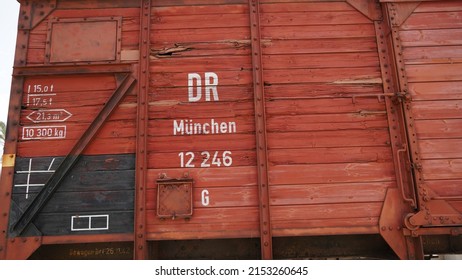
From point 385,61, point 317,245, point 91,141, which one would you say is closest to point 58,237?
point 91,141

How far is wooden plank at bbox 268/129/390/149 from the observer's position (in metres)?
3.57

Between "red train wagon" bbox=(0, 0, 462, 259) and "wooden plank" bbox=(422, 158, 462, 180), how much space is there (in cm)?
1

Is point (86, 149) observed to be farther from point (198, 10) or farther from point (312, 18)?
point (312, 18)

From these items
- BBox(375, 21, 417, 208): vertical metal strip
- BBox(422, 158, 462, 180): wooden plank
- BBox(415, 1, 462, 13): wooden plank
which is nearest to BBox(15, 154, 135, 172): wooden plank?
BBox(375, 21, 417, 208): vertical metal strip

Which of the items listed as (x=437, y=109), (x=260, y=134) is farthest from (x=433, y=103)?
(x=260, y=134)

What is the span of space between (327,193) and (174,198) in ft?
5.67

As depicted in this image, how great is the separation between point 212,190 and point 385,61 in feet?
8.75

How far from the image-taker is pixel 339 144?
3562mm

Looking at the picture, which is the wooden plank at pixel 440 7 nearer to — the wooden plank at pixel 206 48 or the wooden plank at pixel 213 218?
the wooden plank at pixel 206 48

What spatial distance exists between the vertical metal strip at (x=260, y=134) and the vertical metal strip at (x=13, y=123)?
2.82 m

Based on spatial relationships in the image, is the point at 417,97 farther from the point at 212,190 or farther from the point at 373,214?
the point at 212,190

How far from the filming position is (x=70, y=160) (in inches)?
138

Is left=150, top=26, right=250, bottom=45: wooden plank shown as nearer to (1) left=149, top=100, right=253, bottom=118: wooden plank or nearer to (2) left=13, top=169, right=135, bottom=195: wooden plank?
(1) left=149, top=100, right=253, bottom=118: wooden plank

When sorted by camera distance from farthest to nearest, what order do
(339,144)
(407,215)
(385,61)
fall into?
(385,61), (339,144), (407,215)
